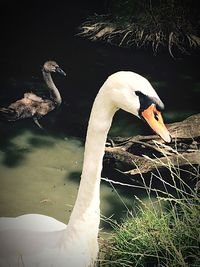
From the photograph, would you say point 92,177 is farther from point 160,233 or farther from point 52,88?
point 52,88

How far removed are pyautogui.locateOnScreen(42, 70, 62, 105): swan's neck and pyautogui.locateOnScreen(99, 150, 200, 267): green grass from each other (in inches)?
20.4

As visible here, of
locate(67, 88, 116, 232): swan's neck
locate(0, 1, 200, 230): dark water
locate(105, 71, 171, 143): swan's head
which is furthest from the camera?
locate(0, 1, 200, 230): dark water

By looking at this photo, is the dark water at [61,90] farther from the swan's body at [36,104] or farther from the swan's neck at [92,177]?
the swan's neck at [92,177]

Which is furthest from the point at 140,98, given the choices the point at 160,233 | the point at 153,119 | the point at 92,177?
the point at 160,233

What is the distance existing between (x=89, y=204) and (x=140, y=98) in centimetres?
42

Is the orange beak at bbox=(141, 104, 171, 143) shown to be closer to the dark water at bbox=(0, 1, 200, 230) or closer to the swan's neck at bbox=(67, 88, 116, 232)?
the swan's neck at bbox=(67, 88, 116, 232)

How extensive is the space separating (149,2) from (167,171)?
667mm

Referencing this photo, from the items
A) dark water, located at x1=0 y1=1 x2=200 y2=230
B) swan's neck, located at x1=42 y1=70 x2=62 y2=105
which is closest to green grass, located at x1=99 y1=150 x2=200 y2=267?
dark water, located at x1=0 y1=1 x2=200 y2=230

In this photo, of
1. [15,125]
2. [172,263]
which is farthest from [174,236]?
[15,125]

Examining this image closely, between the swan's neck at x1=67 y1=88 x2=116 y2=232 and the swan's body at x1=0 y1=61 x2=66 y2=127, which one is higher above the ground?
the swan's body at x1=0 y1=61 x2=66 y2=127

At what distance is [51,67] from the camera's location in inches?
90.2

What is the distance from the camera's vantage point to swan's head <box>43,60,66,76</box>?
2289mm

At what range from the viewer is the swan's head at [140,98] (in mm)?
1842

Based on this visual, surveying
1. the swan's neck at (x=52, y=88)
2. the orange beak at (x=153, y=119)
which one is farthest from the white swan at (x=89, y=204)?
the swan's neck at (x=52, y=88)
